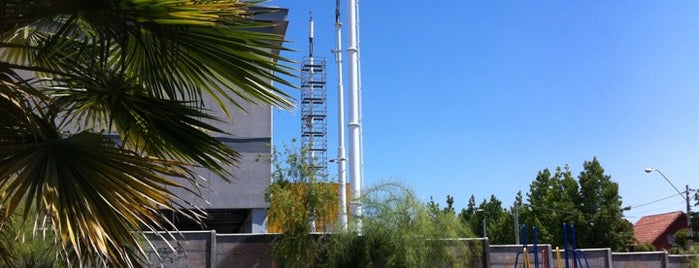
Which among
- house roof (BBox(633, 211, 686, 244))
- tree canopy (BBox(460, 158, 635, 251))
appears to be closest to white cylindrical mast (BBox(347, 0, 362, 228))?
tree canopy (BBox(460, 158, 635, 251))

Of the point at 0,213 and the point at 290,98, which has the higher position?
the point at 290,98

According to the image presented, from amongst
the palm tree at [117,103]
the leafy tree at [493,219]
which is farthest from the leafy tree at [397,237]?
the leafy tree at [493,219]

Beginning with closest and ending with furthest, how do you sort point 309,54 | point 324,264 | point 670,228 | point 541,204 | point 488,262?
point 324,264, point 488,262, point 309,54, point 541,204, point 670,228

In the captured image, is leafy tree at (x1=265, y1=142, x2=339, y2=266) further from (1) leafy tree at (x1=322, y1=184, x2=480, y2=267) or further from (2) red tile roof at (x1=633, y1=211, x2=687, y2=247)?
(2) red tile roof at (x1=633, y1=211, x2=687, y2=247)

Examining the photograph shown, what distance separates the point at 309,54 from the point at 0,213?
124 ft

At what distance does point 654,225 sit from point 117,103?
205 ft

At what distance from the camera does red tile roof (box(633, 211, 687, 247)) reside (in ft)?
197

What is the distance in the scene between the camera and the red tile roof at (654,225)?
6000 centimetres

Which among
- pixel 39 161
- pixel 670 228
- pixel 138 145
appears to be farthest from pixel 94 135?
pixel 670 228

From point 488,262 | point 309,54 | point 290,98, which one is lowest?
point 488,262

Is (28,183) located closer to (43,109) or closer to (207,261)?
(43,109)

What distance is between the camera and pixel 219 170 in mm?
6258

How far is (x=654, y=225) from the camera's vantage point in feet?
206

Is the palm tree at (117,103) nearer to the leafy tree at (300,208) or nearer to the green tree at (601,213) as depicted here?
the leafy tree at (300,208)
